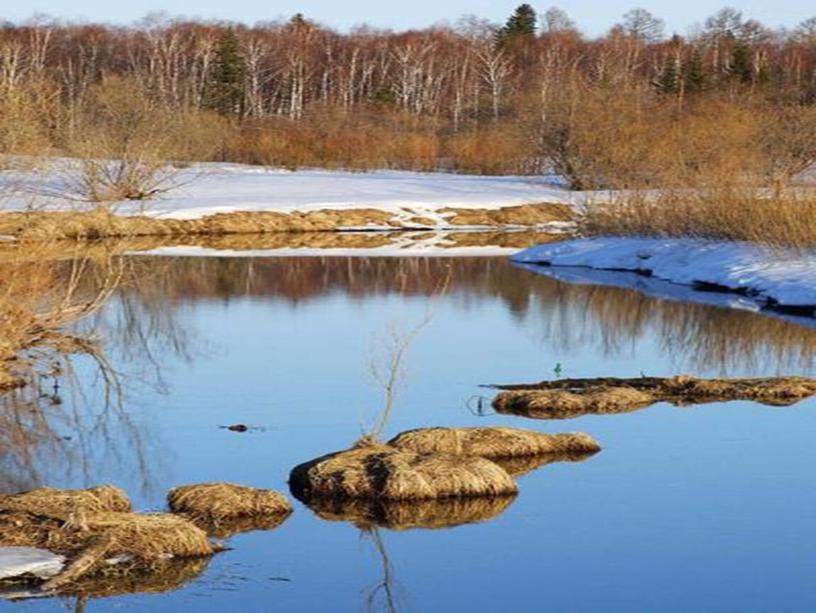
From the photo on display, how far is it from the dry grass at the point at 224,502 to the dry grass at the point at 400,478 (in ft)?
1.24

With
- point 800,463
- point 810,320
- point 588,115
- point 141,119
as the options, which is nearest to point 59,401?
point 800,463

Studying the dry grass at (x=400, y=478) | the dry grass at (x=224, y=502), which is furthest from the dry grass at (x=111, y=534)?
the dry grass at (x=400, y=478)

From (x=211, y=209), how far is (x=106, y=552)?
27827 millimetres

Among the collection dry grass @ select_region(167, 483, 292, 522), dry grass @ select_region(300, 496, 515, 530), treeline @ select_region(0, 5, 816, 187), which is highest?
treeline @ select_region(0, 5, 816, 187)

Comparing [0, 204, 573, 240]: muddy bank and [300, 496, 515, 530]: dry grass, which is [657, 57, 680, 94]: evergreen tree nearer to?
[0, 204, 573, 240]: muddy bank

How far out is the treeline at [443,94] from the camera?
3962 centimetres

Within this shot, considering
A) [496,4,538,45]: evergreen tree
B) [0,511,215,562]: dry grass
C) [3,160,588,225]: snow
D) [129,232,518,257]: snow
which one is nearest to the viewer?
[0,511,215,562]: dry grass

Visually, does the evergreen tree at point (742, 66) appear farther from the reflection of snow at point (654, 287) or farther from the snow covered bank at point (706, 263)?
the reflection of snow at point (654, 287)

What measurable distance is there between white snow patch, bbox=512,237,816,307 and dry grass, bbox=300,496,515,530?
11.5 metres

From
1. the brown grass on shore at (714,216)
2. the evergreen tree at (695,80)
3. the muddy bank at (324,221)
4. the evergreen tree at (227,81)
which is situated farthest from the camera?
the evergreen tree at (227,81)

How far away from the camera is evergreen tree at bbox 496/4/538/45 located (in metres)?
80.9

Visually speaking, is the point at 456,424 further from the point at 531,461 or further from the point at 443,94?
the point at 443,94

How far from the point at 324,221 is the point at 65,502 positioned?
27.6 metres

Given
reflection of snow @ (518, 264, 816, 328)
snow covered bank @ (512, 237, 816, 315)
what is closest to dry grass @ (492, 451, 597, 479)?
reflection of snow @ (518, 264, 816, 328)
